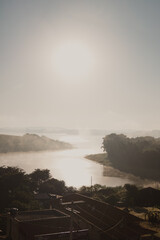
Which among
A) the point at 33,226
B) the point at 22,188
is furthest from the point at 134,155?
the point at 33,226

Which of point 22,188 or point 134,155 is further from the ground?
point 134,155

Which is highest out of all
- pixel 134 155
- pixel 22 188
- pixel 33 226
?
pixel 134 155

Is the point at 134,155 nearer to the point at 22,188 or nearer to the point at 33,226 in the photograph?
the point at 22,188

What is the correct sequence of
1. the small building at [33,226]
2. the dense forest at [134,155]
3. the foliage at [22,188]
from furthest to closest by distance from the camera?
the dense forest at [134,155]
the foliage at [22,188]
the small building at [33,226]

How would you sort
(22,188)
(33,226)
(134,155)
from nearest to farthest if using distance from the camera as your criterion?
(33,226), (22,188), (134,155)

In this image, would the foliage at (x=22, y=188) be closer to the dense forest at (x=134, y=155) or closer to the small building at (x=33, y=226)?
the small building at (x=33, y=226)

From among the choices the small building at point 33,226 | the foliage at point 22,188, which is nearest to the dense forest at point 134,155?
the foliage at point 22,188

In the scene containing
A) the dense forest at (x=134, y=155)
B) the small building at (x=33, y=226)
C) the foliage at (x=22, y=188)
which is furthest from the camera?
the dense forest at (x=134, y=155)

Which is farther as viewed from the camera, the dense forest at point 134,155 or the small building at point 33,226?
the dense forest at point 134,155

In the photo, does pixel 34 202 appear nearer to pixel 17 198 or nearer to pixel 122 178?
pixel 17 198
